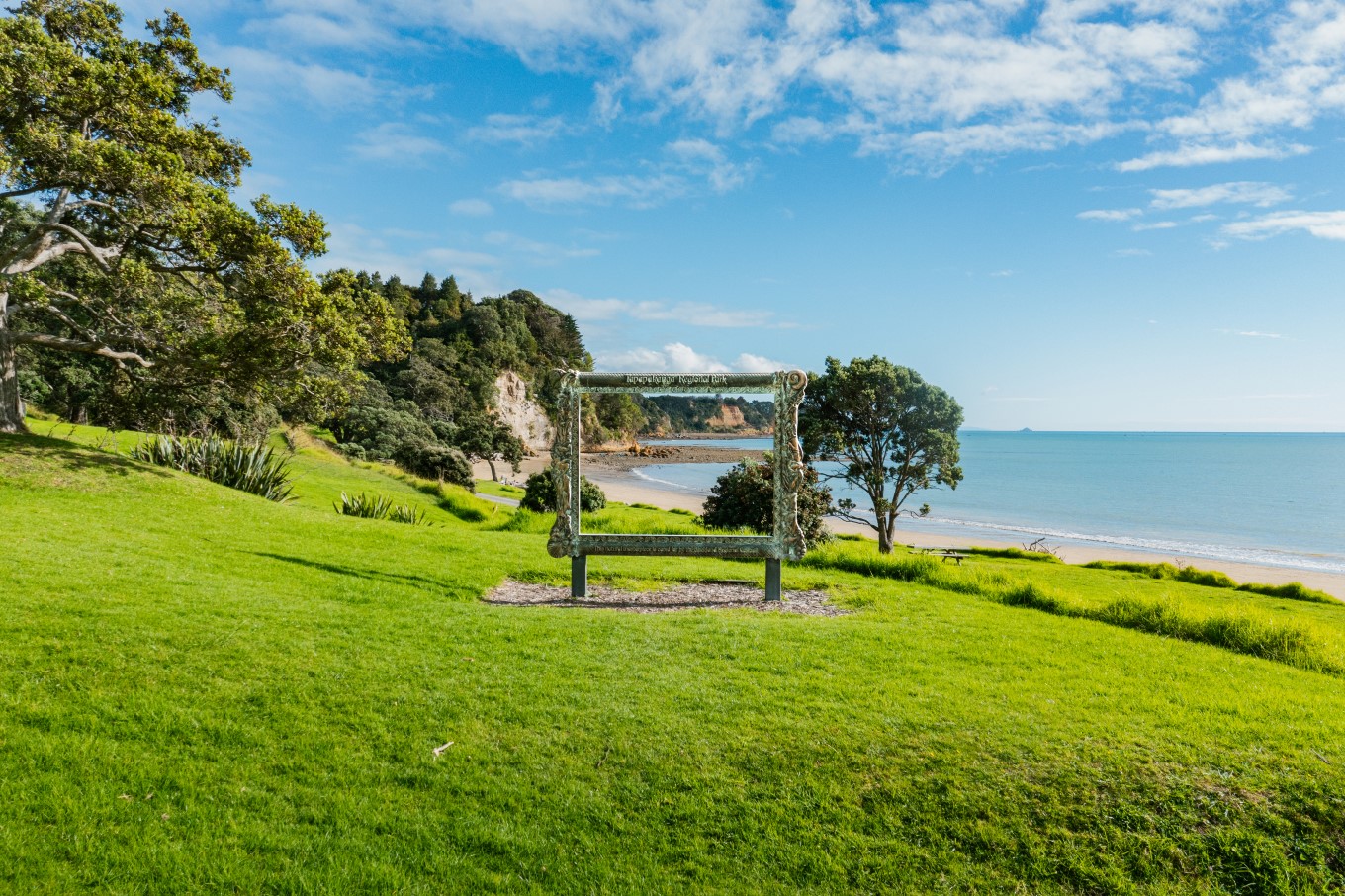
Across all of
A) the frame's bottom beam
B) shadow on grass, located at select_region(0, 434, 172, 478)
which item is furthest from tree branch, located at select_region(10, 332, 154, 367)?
the frame's bottom beam

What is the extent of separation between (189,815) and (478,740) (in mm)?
1871

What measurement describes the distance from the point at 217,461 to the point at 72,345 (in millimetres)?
3641

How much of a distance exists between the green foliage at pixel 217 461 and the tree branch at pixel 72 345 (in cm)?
214

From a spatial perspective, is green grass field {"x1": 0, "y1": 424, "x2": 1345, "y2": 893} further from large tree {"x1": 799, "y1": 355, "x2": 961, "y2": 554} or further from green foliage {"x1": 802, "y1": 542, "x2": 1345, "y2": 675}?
large tree {"x1": 799, "y1": 355, "x2": 961, "y2": 554}

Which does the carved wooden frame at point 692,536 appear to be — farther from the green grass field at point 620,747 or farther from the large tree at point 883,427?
the large tree at point 883,427

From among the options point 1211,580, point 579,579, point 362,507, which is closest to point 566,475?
point 579,579

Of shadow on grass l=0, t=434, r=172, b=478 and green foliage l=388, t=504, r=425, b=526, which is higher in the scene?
shadow on grass l=0, t=434, r=172, b=478

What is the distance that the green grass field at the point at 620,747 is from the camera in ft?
14.2

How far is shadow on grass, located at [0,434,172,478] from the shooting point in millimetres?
13570

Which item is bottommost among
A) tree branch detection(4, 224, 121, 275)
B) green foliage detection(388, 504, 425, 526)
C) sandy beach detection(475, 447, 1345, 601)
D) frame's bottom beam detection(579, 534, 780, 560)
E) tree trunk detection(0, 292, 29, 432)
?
sandy beach detection(475, 447, 1345, 601)

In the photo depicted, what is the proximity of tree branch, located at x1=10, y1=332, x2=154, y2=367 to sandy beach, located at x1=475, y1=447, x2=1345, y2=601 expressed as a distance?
16605 millimetres

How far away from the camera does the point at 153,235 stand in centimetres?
1470

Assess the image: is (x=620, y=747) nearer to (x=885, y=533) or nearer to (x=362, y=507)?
(x=362, y=507)

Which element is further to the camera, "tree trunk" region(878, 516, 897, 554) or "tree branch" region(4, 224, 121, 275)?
"tree trunk" region(878, 516, 897, 554)
